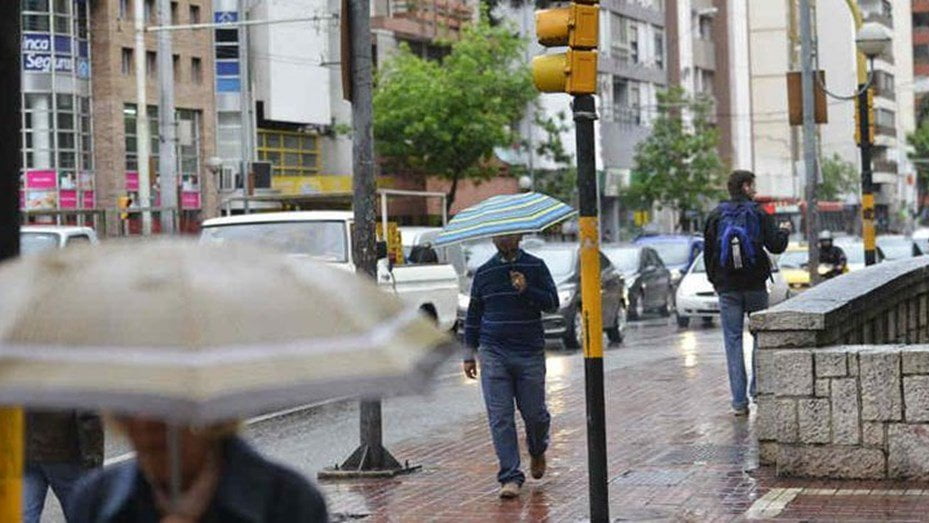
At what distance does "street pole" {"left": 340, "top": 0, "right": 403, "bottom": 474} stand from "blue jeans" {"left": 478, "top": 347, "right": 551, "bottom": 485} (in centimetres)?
139

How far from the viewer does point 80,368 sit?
10.9 feet

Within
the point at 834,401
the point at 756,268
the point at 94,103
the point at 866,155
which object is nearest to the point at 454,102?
the point at 94,103

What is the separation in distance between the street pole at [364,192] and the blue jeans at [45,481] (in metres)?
4.63

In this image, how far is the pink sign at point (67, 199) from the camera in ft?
175

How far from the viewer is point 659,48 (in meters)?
83.1

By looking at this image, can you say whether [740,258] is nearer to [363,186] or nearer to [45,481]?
[363,186]

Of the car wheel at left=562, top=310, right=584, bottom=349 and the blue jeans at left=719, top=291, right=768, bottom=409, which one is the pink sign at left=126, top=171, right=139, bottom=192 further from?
the blue jeans at left=719, top=291, right=768, bottom=409

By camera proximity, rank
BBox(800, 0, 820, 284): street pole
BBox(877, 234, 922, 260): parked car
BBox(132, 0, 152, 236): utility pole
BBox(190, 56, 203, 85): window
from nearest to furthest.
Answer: BBox(800, 0, 820, 284): street pole → BBox(877, 234, 922, 260): parked car → BBox(132, 0, 152, 236): utility pole → BBox(190, 56, 203, 85): window

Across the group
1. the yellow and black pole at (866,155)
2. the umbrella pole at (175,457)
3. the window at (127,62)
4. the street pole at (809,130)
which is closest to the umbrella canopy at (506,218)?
the umbrella pole at (175,457)

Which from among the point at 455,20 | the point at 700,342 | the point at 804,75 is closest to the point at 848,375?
the point at 700,342

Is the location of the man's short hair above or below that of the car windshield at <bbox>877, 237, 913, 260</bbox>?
above

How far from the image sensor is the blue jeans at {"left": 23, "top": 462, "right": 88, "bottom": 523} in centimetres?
756

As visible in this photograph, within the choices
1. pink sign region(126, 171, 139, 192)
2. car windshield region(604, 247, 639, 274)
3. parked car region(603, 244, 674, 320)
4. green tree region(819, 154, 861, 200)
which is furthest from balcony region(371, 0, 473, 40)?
green tree region(819, 154, 861, 200)

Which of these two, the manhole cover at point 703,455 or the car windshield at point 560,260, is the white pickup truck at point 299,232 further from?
the manhole cover at point 703,455
